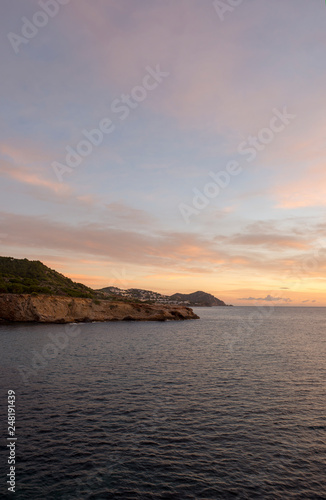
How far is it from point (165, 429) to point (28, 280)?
131954 millimetres

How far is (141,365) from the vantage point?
48.4 meters

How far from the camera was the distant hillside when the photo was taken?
399 ft

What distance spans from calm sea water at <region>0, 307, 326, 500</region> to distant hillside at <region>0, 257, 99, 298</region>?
78.3m

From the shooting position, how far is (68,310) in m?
121

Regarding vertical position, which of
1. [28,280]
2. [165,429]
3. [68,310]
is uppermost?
[28,280]

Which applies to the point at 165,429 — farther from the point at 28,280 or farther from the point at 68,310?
the point at 28,280

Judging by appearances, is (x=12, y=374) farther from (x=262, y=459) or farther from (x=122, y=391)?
(x=262, y=459)

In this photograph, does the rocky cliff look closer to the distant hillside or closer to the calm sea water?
the distant hillside

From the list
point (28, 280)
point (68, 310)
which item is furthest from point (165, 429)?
point (28, 280)

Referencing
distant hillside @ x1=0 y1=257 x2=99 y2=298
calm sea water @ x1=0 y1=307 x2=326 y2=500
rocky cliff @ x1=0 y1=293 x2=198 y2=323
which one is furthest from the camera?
distant hillside @ x1=0 y1=257 x2=99 y2=298

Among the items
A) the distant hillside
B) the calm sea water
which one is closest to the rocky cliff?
the distant hillside

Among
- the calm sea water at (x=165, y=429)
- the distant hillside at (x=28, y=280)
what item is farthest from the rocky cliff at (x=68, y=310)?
the calm sea water at (x=165, y=429)

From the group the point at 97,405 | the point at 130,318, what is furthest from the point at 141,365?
the point at 130,318

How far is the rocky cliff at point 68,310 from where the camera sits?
110m
